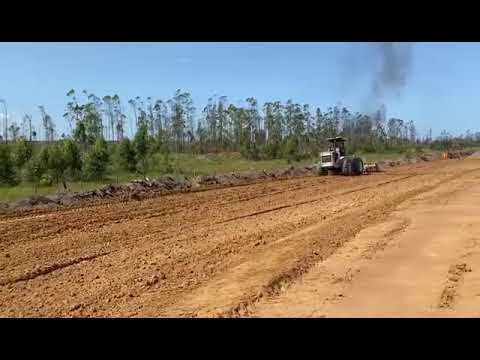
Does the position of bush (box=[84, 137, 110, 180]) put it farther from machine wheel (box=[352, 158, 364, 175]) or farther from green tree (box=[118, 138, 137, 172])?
machine wheel (box=[352, 158, 364, 175])

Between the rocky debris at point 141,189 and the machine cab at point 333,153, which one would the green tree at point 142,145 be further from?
the machine cab at point 333,153

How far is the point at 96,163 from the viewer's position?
31.6 metres

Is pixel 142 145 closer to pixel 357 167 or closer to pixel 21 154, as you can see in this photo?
pixel 21 154

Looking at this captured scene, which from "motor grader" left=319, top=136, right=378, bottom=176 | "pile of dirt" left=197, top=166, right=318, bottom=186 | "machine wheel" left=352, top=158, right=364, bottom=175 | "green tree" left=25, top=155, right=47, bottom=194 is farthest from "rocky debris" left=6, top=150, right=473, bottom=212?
"green tree" left=25, top=155, right=47, bottom=194

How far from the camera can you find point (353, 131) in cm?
9769

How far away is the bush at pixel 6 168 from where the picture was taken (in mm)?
27734

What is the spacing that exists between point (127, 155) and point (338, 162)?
44.7 feet

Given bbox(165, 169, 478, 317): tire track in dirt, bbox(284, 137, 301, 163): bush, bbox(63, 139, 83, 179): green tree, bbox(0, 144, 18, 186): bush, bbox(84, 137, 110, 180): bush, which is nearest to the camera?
bbox(165, 169, 478, 317): tire track in dirt

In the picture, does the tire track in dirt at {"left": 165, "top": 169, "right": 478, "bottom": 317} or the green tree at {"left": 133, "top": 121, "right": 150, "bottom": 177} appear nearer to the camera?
the tire track in dirt at {"left": 165, "top": 169, "right": 478, "bottom": 317}

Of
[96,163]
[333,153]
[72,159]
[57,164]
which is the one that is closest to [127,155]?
[96,163]

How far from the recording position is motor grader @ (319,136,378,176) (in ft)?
99.3

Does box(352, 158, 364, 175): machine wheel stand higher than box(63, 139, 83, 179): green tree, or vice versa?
box(63, 139, 83, 179): green tree

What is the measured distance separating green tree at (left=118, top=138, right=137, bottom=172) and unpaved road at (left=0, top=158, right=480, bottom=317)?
20223 millimetres
